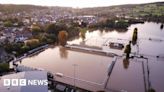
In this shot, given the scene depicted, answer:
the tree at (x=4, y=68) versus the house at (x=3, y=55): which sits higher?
the house at (x=3, y=55)

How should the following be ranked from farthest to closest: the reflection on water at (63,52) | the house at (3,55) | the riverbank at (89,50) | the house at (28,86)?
the riverbank at (89,50) → the reflection on water at (63,52) → the house at (3,55) → the house at (28,86)

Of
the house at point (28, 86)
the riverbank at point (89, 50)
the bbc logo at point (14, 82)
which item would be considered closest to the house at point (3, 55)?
the house at point (28, 86)

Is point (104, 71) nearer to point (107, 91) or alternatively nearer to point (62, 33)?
point (107, 91)

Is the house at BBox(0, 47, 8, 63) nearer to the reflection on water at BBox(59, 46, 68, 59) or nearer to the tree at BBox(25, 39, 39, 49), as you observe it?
the tree at BBox(25, 39, 39, 49)

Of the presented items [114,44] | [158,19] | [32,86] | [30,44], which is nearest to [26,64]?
[30,44]

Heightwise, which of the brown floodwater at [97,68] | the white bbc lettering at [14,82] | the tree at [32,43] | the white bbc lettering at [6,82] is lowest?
the brown floodwater at [97,68]

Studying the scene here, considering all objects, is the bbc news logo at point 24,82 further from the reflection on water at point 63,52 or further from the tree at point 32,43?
the tree at point 32,43

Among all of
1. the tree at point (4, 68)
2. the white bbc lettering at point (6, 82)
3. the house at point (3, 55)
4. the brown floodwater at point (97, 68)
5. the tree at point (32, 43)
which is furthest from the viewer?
the tree at point (32, 43)

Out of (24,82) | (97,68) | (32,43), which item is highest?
(32,43)

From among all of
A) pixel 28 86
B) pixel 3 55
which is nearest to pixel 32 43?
pixel 3 55

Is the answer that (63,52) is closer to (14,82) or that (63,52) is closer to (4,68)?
(4,68)

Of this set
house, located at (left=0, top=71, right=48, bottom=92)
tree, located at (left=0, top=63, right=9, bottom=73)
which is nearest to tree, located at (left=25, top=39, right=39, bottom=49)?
tree, located at (left=0, top=63, right=9, bottom=73)
